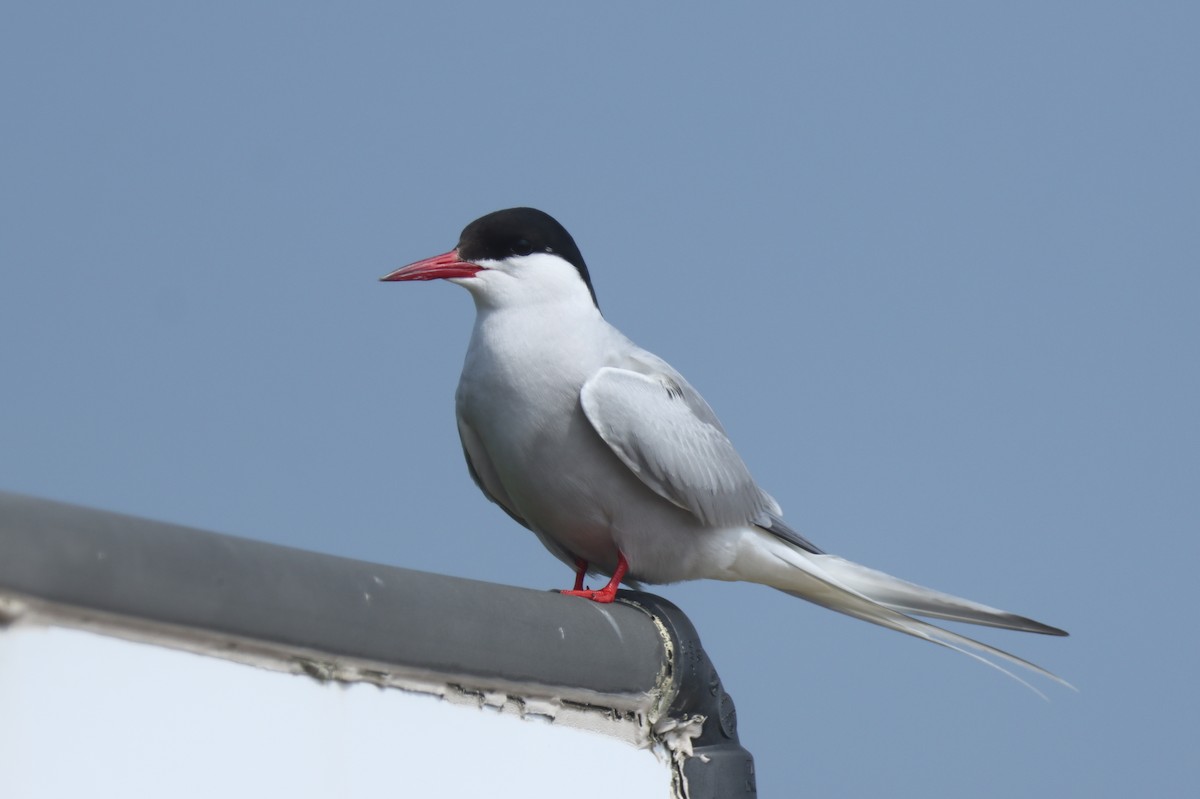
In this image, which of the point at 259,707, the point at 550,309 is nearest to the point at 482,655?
the point at 259,707

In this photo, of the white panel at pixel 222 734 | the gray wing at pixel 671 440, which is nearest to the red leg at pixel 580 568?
the gray wing at pixel 671 440

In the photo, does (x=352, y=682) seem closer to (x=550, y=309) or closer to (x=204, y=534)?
(x=204, y=534)

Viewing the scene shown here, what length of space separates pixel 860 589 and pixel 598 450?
35.2 inches

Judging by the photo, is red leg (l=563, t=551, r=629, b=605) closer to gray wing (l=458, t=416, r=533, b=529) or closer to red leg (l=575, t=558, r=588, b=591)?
red leg (l=575, t=558, r=588, b=591)

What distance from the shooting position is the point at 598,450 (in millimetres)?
3016

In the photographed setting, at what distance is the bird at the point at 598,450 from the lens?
302 centimetres

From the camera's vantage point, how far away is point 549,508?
10.2 feet

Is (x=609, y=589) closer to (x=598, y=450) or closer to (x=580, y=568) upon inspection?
(x=598, y=450)

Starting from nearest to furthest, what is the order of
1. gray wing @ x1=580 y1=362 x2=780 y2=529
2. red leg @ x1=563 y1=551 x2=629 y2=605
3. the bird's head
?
red leg @ x1=563 y1=551 x2=629 y2=605, gray wing @ x1=580 y1=362 x2=780 y2=529, the bird's head

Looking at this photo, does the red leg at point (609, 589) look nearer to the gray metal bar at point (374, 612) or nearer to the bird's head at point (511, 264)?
the gray metal bar at point (374, 612)

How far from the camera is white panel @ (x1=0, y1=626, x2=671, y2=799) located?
1.25 metres

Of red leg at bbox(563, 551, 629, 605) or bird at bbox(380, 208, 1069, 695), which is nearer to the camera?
red leg at bbox(563, 551, 629, 605)

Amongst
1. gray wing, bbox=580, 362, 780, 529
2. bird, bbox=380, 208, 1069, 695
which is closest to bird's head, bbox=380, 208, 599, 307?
bird, bbox=380, 208, 1069, 695

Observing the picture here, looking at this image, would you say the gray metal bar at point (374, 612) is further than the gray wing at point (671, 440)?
No
